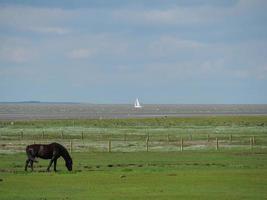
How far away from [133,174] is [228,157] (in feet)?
49.6

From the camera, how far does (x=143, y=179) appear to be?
30391 mm

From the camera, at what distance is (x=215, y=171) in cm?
3469

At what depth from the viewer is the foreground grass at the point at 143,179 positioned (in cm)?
2481

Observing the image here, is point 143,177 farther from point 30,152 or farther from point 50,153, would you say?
point 30,152

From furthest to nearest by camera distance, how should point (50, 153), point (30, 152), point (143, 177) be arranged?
1. point (30, 152)
2. point (50, 153)
3. point (143, 177)

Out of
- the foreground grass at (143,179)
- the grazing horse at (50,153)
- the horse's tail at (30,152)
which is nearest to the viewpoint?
the foreground grass at (143,179)

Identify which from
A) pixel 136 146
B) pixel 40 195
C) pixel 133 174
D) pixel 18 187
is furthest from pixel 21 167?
pixel 136 146

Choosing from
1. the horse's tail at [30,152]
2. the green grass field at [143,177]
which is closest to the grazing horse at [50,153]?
the horse's tail at [30,152]

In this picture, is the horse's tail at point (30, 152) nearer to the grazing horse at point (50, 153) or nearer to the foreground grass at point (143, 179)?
the grazing horse at point (50, 153)

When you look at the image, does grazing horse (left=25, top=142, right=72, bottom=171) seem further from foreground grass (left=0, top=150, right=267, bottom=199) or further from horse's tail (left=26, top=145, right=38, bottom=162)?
foreground grass (left=0, top=150, right=267, bottom=199)

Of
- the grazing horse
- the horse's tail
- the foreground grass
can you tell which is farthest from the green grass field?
the horse's tail

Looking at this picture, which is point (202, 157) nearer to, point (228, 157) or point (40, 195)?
point (228, 157)

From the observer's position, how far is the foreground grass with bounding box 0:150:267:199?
24.8 meters

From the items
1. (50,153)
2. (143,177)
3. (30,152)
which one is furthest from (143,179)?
(30,152)
